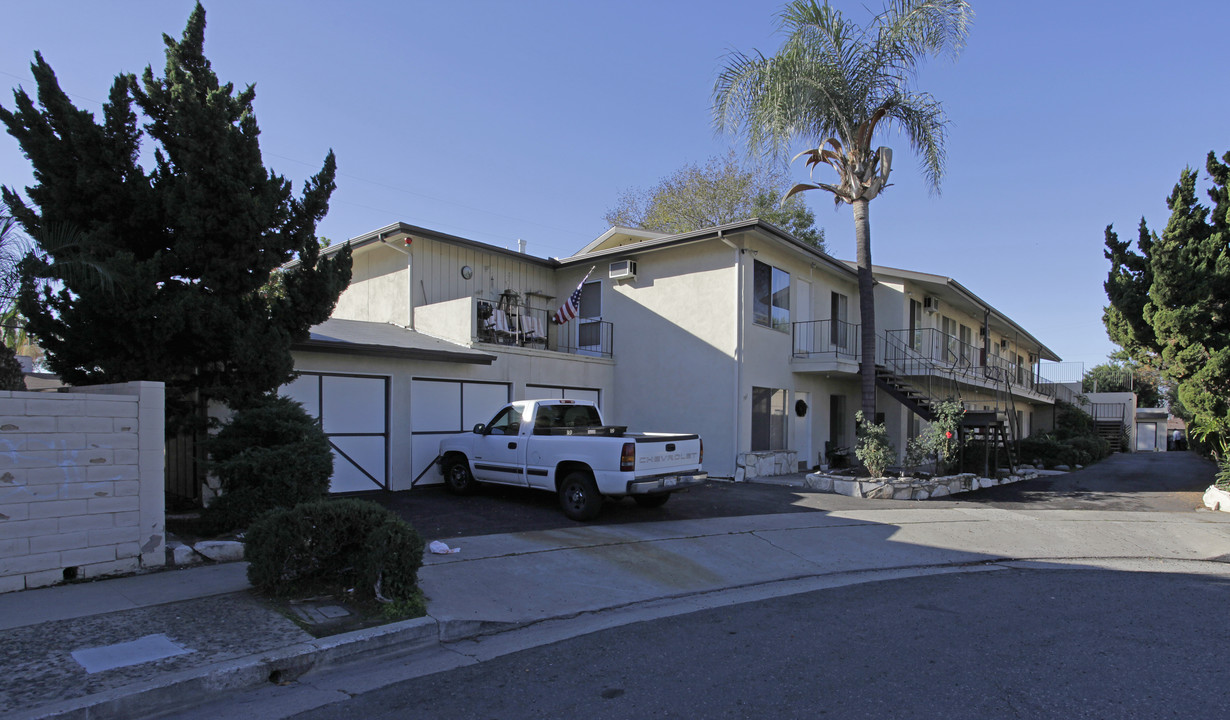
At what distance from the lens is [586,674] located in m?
4.79

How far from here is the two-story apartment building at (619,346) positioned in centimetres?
1291

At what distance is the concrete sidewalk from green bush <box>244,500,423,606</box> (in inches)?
12.3

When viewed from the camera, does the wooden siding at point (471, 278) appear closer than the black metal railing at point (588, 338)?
Yes

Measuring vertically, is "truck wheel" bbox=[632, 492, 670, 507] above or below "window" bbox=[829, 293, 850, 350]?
below

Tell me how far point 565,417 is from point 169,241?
6.00 metres

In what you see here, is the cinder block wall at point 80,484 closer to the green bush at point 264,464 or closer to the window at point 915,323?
the green bush at point 264,464

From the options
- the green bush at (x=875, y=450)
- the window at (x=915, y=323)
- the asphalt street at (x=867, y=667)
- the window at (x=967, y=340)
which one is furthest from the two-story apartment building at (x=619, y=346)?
the asphalt street at (x=867, y=667)

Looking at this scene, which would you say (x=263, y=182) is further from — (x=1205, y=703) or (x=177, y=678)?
(x=1205, y=703)

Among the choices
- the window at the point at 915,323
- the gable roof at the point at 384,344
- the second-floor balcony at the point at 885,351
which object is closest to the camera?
the gable roof at the point at 384,344

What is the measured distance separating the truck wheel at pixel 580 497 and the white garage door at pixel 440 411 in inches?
158

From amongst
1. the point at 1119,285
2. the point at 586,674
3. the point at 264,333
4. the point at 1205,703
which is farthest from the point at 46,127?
the point at 1119,285

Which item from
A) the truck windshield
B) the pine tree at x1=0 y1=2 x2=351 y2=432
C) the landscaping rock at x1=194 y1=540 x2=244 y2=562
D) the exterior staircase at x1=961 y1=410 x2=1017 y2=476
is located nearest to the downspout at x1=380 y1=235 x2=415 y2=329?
the truck windshield

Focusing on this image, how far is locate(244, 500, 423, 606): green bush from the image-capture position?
5.95 m

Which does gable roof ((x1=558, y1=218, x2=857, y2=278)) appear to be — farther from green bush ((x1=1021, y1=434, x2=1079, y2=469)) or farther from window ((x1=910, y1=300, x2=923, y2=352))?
green bush ((x1=1021, y1=434, x2=1079, y2=469))
